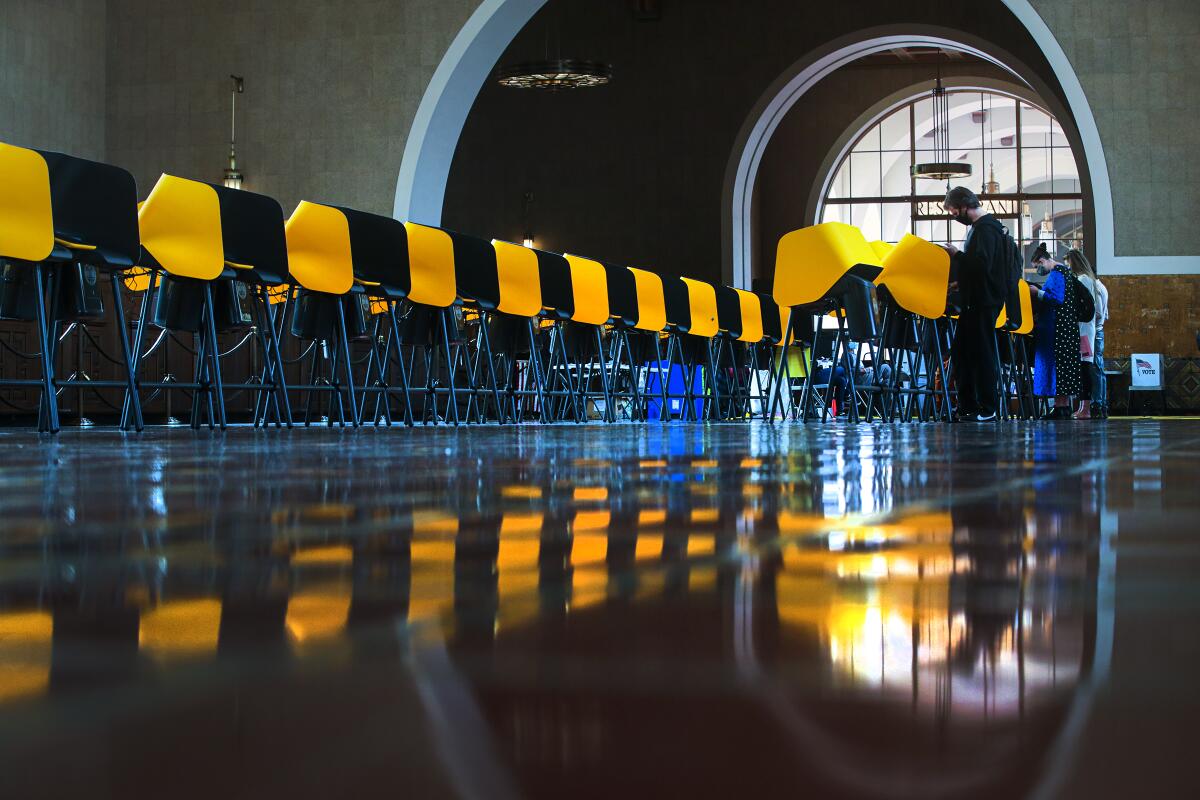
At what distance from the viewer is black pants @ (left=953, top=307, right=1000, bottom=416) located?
16.5 feet

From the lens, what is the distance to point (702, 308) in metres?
6.93

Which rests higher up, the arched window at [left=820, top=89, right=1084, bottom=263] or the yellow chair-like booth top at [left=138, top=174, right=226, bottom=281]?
the arched window at [left=820, top=89, right=1084, bottom=263]

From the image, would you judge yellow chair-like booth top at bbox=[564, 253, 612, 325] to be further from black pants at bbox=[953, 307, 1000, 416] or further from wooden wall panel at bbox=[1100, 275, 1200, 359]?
wooden wall panel at bbox=[1100, 275, 1200, 359]

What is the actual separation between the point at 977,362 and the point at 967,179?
14.3 m

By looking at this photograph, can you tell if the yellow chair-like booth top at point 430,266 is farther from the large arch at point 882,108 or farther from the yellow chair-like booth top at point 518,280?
the large arch at point 882,108

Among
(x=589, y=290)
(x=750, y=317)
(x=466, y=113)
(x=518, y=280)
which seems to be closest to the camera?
(x=518, y=280)

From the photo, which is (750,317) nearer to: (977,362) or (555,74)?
(977,362)

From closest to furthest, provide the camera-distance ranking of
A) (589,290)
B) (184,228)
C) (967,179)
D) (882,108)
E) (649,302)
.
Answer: (184,228) → (589,290) → (649,302) → (882,108) → (967,179)

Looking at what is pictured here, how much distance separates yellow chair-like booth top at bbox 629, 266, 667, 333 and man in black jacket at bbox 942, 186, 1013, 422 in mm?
1683

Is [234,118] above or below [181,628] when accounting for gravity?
above

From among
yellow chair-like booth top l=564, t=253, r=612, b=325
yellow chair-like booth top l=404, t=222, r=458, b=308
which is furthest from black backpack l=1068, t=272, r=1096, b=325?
yellow chair-like booth top l=404, t=222, r=458, b=308

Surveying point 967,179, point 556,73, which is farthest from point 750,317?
point 967,179

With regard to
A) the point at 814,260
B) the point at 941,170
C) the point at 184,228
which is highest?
the point at 941,170

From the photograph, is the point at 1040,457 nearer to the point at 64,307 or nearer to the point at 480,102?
the point at 64,307
